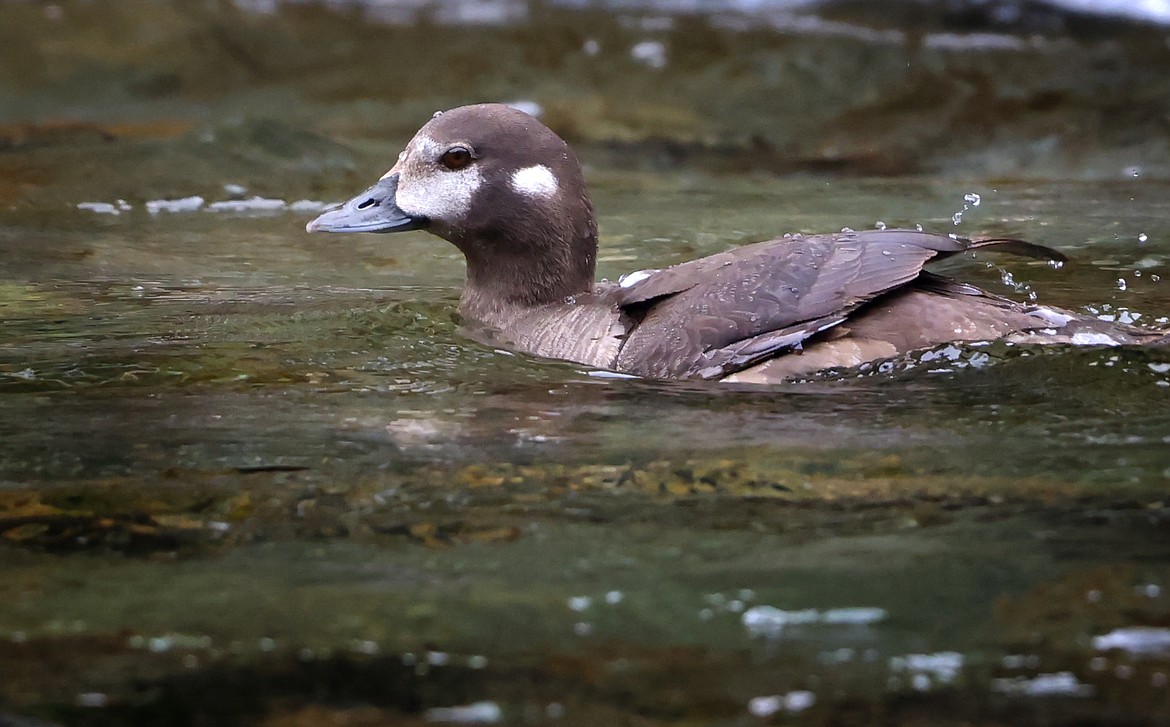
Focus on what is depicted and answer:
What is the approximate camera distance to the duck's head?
5523 mm

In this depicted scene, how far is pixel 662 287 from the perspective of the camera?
16.7 feet

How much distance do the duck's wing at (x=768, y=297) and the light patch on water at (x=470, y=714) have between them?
2.23 metres

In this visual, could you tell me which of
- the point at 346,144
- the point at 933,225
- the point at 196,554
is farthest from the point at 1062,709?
the point at 346,144

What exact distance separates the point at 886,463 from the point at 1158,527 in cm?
73

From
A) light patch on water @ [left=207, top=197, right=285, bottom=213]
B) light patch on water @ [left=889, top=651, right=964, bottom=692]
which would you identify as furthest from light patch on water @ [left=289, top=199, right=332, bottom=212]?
light patch on water @ [left=889, top=651, right=964, bottom=692]

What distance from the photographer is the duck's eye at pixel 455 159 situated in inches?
217

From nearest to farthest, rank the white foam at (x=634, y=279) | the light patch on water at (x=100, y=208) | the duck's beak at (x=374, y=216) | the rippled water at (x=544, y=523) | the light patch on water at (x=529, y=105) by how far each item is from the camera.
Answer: the rippled water at (x=544, y=523)
the white foam at (x=634, y=279)
the duck's beak at (x=374, y=216)
the light patch on water at (x=100, y=208)
the light patch on water at (x=529, y=105)

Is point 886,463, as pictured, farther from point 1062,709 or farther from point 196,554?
point 196,554

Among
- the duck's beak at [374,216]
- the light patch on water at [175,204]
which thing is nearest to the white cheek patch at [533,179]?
the duck's beak at [374,216]

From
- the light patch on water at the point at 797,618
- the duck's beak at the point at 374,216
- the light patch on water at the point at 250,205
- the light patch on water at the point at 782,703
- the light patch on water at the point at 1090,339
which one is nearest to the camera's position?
the light patch on water at the point at 782,703

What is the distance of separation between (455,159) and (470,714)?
311 centimetres

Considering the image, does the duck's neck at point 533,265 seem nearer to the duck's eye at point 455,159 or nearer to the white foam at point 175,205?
the duck's eye at point 455,159

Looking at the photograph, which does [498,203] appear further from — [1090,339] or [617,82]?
[617,82]

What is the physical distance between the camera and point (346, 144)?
9828 millimetres
